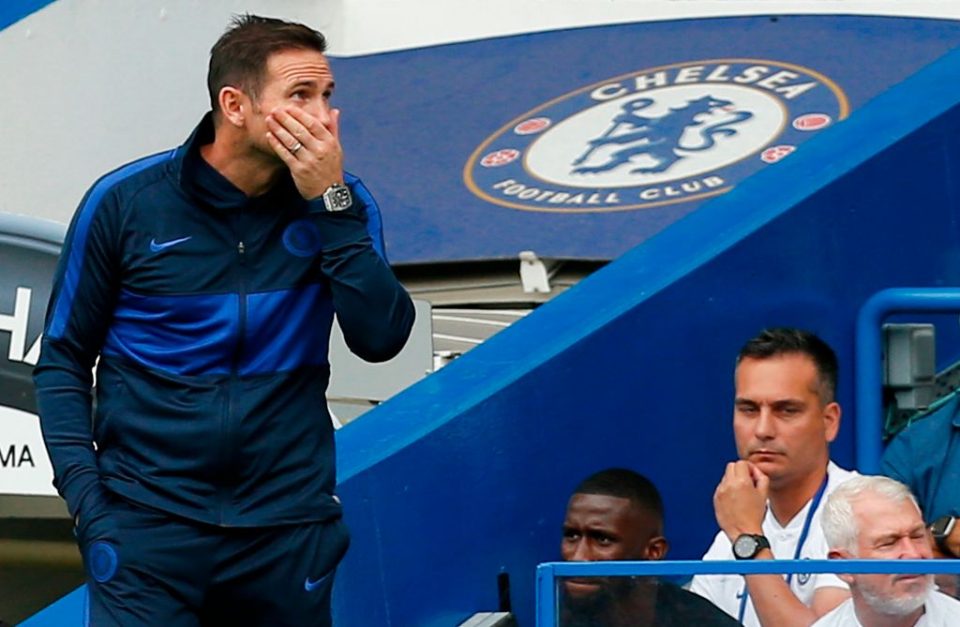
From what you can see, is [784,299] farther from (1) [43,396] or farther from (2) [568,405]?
(1) [43,396]

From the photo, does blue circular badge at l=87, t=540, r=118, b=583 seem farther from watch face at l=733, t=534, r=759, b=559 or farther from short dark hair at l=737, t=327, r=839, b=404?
short dark hair at l=737, t=327, r=839, b=404

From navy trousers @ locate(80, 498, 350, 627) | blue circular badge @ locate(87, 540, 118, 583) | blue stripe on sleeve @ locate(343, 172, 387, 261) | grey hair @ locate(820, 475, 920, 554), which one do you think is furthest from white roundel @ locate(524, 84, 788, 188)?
blue circular badge @ locate(87, 540, 118, 583)

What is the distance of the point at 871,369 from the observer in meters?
4.36

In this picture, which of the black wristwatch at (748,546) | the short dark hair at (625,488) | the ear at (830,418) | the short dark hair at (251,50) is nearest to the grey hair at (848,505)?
the black wristwatch at (748,546)

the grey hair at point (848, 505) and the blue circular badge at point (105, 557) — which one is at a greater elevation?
the grey hair at point (848, 505)

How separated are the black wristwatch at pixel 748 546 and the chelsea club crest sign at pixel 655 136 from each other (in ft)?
10.3

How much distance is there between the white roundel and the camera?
688 cm

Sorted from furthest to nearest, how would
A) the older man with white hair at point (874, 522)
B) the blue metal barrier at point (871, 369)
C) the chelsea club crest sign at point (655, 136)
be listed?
the chelsea club crest sign at point (655, 136) → the blue metal barrier at point (871, 369) → the older man with white hair at point (874, 522)

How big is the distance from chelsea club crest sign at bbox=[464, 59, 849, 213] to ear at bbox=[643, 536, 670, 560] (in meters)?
2.79

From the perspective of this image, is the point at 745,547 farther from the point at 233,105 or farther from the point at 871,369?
the point at 233,105

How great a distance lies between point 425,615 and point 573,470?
1.60 feet

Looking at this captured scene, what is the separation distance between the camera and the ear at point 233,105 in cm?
290

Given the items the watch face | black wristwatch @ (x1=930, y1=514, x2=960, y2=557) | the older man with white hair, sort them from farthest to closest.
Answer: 1. black wristwatch @ (x1=930, y1=514, x2=960, y2=557)
2. the watch face
3. the older man with white hair

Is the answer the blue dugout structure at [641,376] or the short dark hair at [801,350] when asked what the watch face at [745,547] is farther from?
the blue dugout structure at [641,376]
